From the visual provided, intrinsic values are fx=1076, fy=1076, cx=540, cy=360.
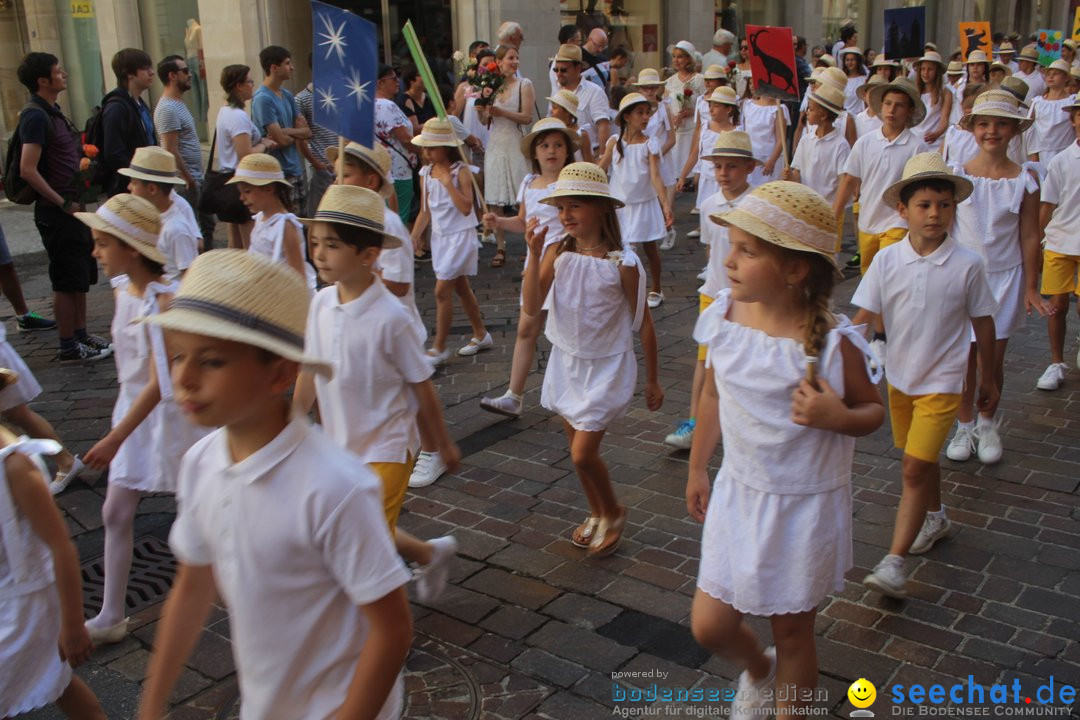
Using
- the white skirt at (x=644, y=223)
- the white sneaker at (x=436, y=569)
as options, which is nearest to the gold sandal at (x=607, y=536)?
the white sneaker at (x=436, y=569)

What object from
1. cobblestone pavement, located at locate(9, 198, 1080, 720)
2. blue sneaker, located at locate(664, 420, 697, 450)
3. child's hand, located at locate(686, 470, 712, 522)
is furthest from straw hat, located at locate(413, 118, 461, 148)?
child's hand, located at locate(686, 470, 712, 522)

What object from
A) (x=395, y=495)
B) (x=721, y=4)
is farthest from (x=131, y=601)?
(x=721, y=4)

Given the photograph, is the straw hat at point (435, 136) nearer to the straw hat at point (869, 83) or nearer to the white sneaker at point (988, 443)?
the white sneaker at point (988, 443)

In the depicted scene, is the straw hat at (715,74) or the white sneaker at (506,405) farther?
the straw hat at (715,74)

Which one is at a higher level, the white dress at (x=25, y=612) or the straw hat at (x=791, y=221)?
the straw hat at (x=791, y=221)

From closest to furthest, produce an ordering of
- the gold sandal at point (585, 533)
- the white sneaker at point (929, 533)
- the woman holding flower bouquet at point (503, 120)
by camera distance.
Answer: the white sneaker at point (929, 533) → the gold sandal at point (585, 533) → the woman holding flower bouquet at point (503, 120)

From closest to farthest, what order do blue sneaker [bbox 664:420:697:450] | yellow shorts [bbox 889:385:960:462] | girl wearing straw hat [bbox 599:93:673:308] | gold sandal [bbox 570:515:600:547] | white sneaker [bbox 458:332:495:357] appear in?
yellow shorts [bbox 889:385:960:462]
gold sandal [bbox 570:515:600:547]
blue sneaker [bbox 664:420:697:450]
white sneaker [bbox 458:332:495:357]
girl wearing straw hat [bbox 599:93:673:308]

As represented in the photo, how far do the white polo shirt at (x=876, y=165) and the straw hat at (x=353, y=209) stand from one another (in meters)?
4.66

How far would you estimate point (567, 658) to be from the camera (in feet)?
13.7

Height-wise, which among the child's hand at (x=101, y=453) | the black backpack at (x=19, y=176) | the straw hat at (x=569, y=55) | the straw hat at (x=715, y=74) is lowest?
the child's hand at (x=101, y=453)

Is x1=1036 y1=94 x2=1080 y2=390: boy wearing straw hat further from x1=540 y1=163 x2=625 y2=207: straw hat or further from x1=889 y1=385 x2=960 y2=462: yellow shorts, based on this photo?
x1=540 y1=163 x2=625 y2=207: straw hat

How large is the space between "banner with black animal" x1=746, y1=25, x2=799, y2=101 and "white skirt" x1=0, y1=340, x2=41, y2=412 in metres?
7.01

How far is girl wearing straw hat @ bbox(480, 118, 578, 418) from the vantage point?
694cm

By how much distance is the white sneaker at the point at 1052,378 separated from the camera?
7355 mm
